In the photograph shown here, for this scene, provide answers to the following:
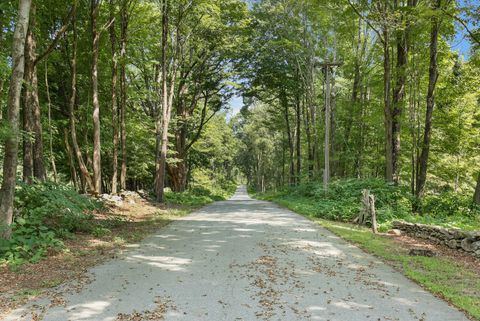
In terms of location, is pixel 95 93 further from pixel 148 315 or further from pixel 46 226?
pixel 148 315

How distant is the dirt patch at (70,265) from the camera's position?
16.1 feet

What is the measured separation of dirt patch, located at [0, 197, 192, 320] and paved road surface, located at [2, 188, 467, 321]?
286mm

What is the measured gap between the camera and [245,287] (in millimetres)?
5410

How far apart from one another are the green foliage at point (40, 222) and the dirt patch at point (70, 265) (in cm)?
24

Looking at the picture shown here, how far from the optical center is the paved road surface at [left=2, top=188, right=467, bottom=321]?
4402mm

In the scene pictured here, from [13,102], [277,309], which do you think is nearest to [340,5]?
[13,102]

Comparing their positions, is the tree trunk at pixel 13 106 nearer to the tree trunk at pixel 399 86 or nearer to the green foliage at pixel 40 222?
the green foliage at pixel 40 222

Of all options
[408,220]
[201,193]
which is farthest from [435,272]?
[201,193]

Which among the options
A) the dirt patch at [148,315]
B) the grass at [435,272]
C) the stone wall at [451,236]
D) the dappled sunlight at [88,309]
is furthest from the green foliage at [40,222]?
the stone wall at [451,236]

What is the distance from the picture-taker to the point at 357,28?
23.9m

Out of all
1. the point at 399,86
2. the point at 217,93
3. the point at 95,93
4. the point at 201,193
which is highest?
the point at 217,93

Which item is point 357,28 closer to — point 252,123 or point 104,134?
point 104,134

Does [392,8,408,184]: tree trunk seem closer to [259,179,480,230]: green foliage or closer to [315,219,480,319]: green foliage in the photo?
[259,179,480,230]: green foliage

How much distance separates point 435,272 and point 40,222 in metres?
7.69
